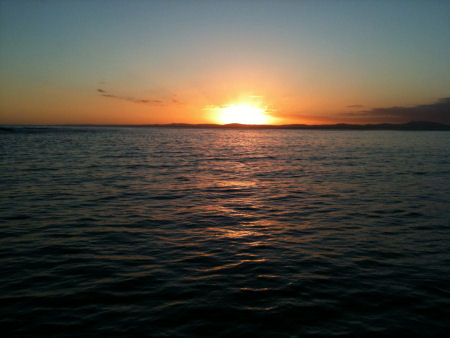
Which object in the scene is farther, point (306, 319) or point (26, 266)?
point (26, 266)

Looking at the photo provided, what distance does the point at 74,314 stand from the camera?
276 inches

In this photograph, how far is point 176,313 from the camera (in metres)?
7.09

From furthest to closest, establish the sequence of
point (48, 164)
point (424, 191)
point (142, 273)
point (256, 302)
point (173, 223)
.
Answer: point (48, 164) → point (424, 191) → point (173, 223) → point (142, 273) → point (256, 302)

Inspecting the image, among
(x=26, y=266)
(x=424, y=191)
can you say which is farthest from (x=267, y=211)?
(x=424, y=191)

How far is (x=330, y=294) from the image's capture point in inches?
314

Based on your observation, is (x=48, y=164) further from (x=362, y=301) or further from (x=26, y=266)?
(x=362, y=301)

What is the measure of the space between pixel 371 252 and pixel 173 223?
802 cm

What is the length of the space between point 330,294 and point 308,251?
111 inches

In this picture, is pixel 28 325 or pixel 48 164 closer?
pixel 28 325

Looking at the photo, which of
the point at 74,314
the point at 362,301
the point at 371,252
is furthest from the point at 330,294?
the point at 74,314

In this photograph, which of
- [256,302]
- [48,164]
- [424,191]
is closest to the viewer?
[256,302]

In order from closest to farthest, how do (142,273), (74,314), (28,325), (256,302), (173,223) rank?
1. (28,325)
2. (74,314)
3. (256,302)
4. (142,273)
5. (173,223)

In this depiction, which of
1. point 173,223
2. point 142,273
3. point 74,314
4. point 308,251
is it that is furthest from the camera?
point 173,223

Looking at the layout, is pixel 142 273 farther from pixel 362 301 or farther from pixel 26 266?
pixel 362 301
